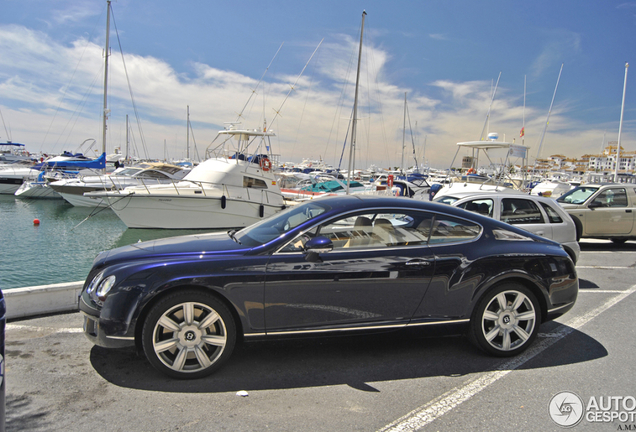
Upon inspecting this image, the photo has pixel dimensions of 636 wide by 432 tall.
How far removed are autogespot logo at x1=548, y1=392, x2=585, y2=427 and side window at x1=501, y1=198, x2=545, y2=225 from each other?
4022 mm

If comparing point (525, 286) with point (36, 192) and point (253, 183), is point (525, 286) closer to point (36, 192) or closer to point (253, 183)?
point (253, 183)

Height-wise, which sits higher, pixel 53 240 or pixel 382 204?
pixel 382 204

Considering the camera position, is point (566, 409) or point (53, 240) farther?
point (53, 240)

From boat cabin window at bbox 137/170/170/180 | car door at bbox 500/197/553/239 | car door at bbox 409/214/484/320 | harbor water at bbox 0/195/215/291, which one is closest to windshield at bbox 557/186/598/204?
car door at bbox 500/197/553/239

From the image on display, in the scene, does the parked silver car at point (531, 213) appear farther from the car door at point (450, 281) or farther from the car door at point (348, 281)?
the car door at point (348, 281)

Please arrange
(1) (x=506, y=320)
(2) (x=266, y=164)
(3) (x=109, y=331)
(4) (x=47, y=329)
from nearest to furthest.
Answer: (3) (x=109, y=331)
(1) (x=506, y=320)
(4) (x=47, y=329)
(2) (x=266, y=164)

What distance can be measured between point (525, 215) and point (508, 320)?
3.55 metres

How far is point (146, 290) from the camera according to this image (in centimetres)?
319

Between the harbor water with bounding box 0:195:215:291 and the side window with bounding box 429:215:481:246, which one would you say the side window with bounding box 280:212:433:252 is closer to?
the side window with bounding box 429:215:481:246

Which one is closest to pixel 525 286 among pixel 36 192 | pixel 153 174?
pixel 153 174

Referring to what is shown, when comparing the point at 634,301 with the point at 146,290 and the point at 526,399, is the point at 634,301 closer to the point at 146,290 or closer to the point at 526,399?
the point at 526,399

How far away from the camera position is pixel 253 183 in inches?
677

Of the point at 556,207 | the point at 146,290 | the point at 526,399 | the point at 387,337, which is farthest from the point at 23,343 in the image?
the point at 556,207

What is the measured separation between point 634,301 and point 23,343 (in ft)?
25.0
